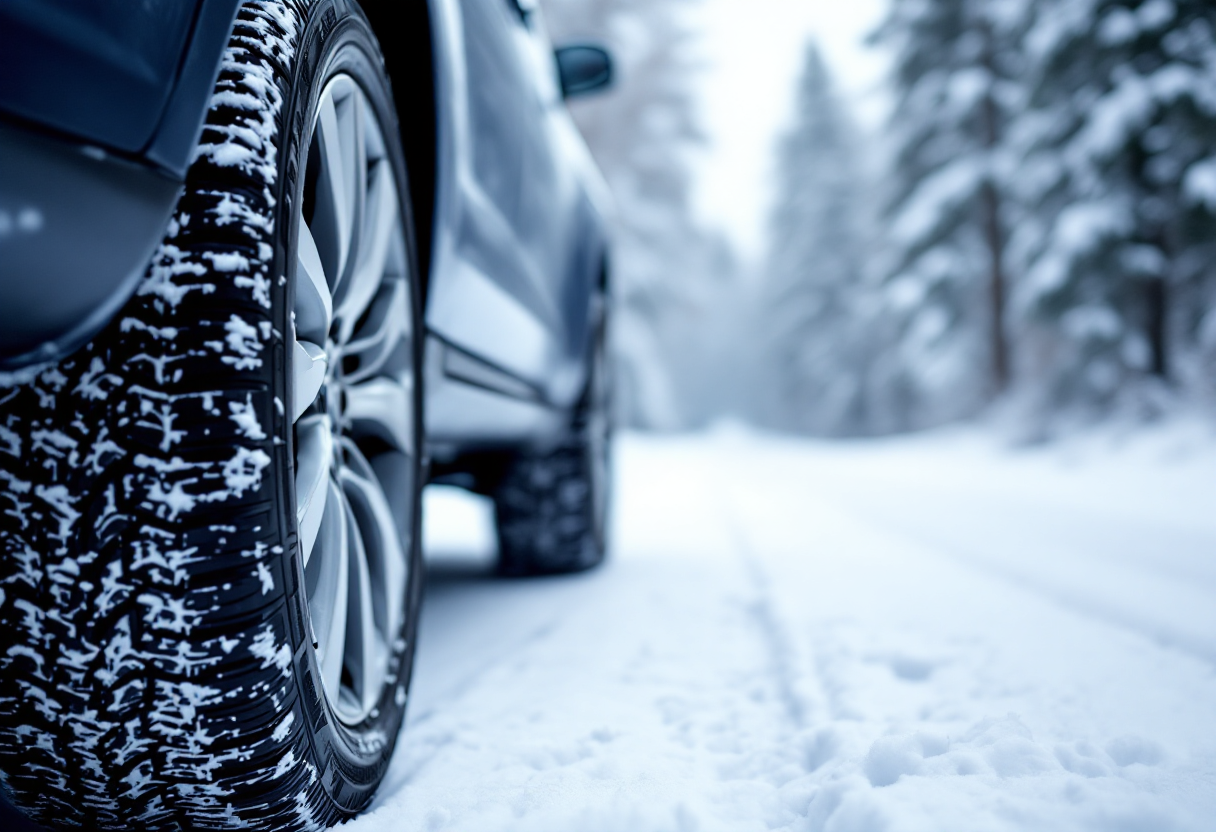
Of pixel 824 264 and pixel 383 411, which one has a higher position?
pixel 824 264

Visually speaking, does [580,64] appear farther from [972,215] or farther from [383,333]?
[972,215]

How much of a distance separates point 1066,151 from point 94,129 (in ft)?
34.6

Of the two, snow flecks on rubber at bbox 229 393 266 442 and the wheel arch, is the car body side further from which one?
snow flecks on rubber at bbox 229 393 266 442

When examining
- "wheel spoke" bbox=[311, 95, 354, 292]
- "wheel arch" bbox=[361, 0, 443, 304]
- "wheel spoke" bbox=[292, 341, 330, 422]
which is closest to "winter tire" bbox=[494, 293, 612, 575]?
"wheel arch" bbox=[361, 0, 443, 304]

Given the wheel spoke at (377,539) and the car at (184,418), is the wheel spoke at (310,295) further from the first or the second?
the wheel spoke at (377,539)

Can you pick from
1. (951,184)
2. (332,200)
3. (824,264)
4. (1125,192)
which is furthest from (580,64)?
(824,264)

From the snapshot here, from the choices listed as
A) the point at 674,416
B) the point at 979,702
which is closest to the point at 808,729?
the point at 979,702

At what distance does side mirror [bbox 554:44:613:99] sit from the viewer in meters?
2.80

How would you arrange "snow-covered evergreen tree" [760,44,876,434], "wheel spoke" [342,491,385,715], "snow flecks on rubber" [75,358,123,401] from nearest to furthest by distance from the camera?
1. "snow flecks on rubber" [75,358,123,401]
2. "wheel spoke" [342,491,385,715]
3. "snow-covered evergreen tree" [760,44,876,434]

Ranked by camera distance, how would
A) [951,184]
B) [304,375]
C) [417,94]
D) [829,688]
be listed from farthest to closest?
1. [951,184]
2. [829,688]
3. [417,94]
4. [304,375]

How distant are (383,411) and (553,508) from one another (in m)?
1.61

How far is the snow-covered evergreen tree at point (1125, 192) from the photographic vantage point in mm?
8164

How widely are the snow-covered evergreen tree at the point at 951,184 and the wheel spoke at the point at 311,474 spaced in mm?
12171

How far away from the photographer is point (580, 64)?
281 centimetres
